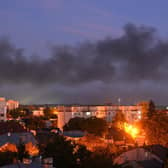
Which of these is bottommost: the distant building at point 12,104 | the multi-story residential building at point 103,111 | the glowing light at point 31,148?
the glowing light at point 31,148

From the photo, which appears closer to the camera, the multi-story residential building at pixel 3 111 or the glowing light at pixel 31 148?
the glowing light at pixel 31 148

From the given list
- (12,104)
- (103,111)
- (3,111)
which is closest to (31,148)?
(3,111)

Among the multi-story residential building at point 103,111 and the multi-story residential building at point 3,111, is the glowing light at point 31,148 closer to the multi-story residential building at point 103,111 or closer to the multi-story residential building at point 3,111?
the multi-story residential building at point 3,111

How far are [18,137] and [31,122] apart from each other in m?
20.0

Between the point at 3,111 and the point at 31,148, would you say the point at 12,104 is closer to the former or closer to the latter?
the point at 3,111

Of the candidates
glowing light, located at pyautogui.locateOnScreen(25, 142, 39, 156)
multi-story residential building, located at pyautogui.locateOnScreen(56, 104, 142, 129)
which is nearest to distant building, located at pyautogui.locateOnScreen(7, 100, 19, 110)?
multi-story residential building, located at pyautogui.locateOnScreen(56, 104, 142, 129)

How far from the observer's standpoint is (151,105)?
54.4m

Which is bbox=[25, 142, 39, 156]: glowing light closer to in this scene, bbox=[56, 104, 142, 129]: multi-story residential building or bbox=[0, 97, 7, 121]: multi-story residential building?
bbox=[0, 97, 7, 121]: multi-story residential building

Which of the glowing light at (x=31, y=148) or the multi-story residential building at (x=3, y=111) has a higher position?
the multi-story residential building at (x=3, y=111)

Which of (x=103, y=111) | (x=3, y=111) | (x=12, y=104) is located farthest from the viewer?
(x=12, y=104)

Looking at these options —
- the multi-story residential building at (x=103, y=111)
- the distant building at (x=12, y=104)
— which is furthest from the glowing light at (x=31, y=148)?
the distant building at (x=12, y=104)

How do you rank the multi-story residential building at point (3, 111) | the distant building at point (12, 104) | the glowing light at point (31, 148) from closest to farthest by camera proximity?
the glowing light at point (31, 148) → the multi-story residential building at point (3, 111) → the distant building at point (12, 104)

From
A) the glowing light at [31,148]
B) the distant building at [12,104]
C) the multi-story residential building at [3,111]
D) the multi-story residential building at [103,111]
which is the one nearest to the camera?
the glowing light at [31,148]

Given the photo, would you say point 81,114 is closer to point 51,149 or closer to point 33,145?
point 33,145
